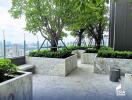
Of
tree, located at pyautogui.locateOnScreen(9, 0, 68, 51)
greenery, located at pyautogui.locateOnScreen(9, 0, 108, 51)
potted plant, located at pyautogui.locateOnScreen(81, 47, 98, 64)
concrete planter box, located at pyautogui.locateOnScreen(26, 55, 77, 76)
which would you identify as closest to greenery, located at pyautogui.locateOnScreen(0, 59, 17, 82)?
concrete planter box, located at pyautogui.locateOnScreen(26, 55, 77, 76)

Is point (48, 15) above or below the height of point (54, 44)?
above

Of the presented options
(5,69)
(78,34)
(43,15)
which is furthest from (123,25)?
(5,69)

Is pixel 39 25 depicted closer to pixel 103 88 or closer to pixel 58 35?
pixel 58 35

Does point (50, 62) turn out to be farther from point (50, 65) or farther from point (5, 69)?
point (5, 69)

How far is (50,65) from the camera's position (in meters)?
7.03

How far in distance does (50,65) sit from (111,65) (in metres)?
2.37

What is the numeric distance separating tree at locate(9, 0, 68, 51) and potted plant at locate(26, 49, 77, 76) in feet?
2.81

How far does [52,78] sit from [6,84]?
363cm

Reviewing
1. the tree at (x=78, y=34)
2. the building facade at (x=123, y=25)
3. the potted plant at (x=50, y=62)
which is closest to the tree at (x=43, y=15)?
the potted plant at (x=50, y=62)

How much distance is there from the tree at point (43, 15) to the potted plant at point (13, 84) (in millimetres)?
3996

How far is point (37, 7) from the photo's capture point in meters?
7.20

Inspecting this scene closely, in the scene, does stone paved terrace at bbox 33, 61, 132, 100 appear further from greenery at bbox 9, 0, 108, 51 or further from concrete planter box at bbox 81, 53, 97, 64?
concrete planter box at bbox 81, 53, 97, 64

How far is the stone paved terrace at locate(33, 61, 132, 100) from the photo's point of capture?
459 cm

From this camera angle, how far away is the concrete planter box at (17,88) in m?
2.87
